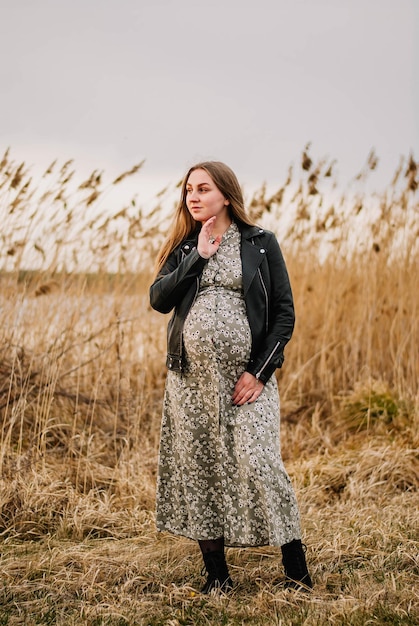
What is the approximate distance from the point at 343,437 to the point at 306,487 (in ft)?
3.78

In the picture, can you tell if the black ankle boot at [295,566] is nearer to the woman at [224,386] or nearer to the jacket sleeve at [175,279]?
the woman at [224,386]

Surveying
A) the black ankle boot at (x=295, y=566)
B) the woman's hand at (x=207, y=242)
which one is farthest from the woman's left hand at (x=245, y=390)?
the black ankle boot at (x=295, y=566)

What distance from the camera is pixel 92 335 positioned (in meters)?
5.66

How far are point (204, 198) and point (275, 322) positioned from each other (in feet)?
1.78

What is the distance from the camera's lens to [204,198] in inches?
124

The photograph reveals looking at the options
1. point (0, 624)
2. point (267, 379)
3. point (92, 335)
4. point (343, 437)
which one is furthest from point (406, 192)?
point (0, 624)

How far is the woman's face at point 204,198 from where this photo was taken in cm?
317

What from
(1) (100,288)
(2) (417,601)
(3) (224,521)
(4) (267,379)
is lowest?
(2) (417,601)

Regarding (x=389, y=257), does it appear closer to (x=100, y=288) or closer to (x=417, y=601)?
(x=100, y=288)

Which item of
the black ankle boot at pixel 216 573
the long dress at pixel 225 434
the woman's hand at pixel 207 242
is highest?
the woman's hand at pixel 207 242

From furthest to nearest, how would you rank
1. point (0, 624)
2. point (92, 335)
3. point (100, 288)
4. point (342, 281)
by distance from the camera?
point (342, 281) < point (100, 288) < point (92, 335) < point (0, 624)

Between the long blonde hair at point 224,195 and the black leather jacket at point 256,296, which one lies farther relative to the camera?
the long blonde hair at point 224,195

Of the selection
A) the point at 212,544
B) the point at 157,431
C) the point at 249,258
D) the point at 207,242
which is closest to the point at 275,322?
the point at 249,258

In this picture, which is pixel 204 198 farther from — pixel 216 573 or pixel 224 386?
pixel 216 573
